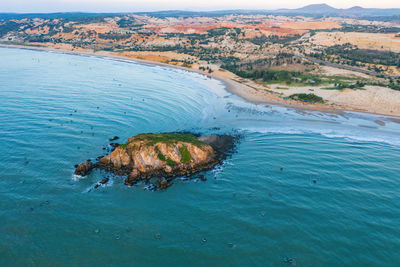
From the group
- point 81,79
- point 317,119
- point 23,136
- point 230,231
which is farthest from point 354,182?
point 81,79

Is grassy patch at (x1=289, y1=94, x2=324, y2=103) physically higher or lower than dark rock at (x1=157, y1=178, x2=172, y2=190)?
higher

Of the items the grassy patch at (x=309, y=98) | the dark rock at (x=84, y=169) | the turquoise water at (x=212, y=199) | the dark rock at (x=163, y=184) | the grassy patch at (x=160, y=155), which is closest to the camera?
the turquoise water at (x=212, y=199)

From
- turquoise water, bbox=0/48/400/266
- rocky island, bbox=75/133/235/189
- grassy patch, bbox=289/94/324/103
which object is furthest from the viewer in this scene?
grassy patch, bbox=289/94/324/103

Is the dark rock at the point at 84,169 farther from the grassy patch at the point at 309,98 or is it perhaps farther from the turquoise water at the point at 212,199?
the grassy patch at the point at 309,98

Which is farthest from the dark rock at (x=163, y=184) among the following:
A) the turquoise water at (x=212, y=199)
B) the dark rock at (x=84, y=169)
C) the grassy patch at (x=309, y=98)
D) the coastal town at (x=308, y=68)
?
the grassy patch at (x=309, y=98)

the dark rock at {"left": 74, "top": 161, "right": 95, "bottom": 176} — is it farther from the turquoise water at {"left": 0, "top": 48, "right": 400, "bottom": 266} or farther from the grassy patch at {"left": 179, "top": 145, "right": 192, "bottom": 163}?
the grassy patch at {"left": 179, "top": 145, "right": 192, "bottom": 163}

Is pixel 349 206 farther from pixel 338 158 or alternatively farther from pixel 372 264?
pixel 338 158

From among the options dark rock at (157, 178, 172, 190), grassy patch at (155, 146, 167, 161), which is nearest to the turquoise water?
dark rock at (157, 178, 172, 190)

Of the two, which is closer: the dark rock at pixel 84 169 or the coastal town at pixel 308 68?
the dark rock at pixel 84 169
